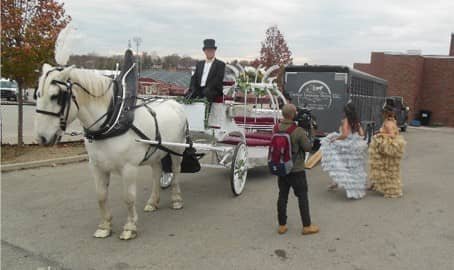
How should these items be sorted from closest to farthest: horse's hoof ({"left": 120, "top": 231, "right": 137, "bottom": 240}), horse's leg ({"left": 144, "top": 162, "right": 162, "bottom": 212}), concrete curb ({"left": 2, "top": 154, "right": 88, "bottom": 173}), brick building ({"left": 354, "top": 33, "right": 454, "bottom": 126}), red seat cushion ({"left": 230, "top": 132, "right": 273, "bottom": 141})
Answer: horse's hoof ({"left": 120, "top": 231, "right": 137, "bottom": 240})
horse's leg ({"left": 144, "top": 162, "right": 162, "bottom": 212})
concrete curb ({"left": 2, "top": 154, "right": 88, "bottom": 173})
red seat cushion ({"left": 230, "top": 132, "right": 273, "bottom": 141})
brick building ({"left": 354, "top": 33, "right": 454, "bottom": 126})

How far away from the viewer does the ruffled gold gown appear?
272 inches

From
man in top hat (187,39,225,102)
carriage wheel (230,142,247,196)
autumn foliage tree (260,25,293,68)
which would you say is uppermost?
autumn foliage tree (260,25,293,68)

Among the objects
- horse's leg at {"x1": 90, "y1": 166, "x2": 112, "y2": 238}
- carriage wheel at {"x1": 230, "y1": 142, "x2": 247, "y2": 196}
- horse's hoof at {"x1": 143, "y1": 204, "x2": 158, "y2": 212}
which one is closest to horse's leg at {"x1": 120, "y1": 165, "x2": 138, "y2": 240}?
horse's leg at {"x1": 90, "y1": 166, "x2": 112, "y2": 238}

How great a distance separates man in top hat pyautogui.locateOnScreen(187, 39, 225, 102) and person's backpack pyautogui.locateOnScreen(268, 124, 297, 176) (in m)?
1.89

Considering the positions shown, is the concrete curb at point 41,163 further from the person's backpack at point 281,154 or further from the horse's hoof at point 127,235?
the person's backpack at point 281,154

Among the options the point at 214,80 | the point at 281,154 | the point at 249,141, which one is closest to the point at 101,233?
the point at 281,154

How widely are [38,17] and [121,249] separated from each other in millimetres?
6957

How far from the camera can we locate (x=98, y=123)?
4.30 meters

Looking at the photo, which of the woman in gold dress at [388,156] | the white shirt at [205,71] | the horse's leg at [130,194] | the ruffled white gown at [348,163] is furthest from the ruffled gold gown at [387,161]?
the horse's leg at [130,194]

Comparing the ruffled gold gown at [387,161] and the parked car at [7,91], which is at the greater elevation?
the parked car at [7,91]

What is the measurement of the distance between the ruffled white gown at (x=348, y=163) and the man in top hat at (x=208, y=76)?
87.6 inches

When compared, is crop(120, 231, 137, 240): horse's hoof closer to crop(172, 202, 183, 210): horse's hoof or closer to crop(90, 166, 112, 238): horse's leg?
crop(90, 166, 112, 238): horse's leg

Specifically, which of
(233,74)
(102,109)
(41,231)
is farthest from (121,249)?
(233,74)

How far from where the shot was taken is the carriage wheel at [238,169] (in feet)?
20.9
